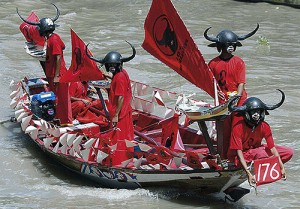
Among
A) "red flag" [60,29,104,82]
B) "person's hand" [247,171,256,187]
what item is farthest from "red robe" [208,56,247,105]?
"red flag" [60,29,104,82]

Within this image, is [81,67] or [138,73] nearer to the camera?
[81,67]

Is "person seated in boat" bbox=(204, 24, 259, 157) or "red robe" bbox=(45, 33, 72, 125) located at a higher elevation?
"person seated in boat" bbox=(204, 24, 259, 157)

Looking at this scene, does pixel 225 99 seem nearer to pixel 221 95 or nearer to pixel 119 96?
pixel 221 95

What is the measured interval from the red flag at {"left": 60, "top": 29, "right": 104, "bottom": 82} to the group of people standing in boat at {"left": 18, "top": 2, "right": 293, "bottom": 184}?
1.35 ft

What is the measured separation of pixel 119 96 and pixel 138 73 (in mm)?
7921

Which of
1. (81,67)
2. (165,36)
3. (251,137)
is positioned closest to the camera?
(251,137)

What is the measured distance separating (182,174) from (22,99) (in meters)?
4.57

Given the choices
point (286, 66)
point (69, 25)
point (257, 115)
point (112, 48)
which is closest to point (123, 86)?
point (257, 115)

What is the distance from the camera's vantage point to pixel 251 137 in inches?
364

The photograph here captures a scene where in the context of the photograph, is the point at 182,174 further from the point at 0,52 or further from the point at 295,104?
the point at 0,52

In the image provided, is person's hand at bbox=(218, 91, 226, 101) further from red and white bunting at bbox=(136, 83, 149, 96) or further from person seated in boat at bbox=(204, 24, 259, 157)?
red and white bunting at bbox=(136, 83, 149, 96)

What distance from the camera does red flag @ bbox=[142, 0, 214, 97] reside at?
9484 millimetres

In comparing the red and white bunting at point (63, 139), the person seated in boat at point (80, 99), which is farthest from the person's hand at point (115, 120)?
the person seated in boat at point (80, 99)

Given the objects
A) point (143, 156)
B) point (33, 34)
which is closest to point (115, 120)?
point (143, 156)
